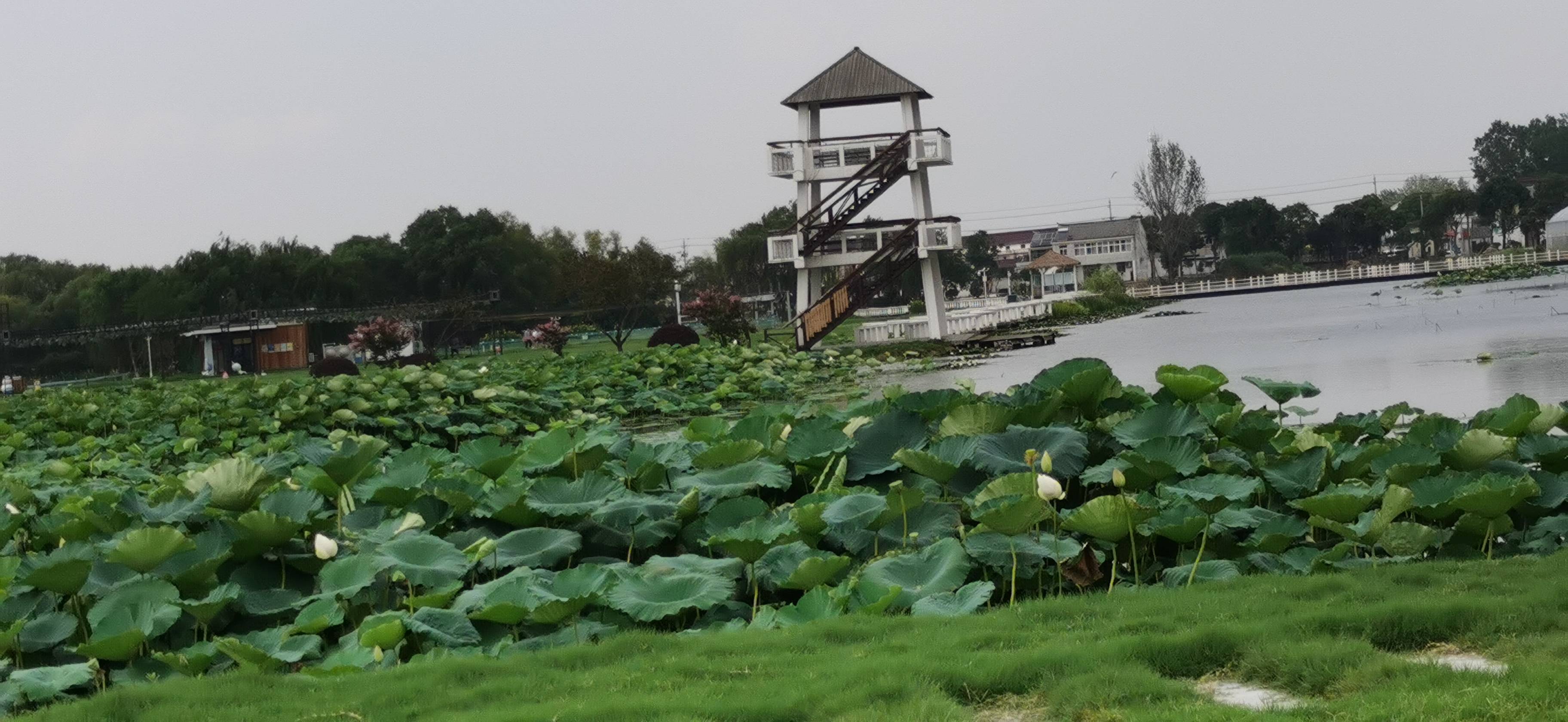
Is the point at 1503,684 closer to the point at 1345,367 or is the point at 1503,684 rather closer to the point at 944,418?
the point at 944,418

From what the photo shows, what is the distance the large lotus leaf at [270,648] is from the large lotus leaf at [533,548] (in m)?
0.73

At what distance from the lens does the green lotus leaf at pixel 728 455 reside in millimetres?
5988

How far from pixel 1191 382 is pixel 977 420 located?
44.0 inches

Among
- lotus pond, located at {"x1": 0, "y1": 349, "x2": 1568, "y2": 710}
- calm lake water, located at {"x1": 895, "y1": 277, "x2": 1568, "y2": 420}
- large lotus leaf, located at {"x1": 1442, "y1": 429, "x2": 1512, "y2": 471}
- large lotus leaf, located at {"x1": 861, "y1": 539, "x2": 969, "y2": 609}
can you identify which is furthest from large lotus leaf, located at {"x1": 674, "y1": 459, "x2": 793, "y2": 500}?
large lotus leaf, located at {"x1": 1442, "y1": 429, "x2": 1512, "y2": 471}

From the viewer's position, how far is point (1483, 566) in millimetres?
4461

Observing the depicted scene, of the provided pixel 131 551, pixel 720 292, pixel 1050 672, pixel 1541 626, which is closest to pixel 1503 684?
pixel 1541 626

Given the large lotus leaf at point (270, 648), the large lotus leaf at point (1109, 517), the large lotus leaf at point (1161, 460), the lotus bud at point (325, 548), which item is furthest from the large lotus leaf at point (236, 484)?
the large lotus leaf at point (1161, 460)

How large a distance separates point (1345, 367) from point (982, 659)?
13601 millimetres

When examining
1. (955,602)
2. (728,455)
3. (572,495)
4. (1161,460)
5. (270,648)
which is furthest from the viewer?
(728,455)

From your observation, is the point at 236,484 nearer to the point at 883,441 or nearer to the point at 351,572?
the point at 351,572

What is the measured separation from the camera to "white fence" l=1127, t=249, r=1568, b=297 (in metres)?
63.7

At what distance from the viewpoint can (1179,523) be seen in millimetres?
4879

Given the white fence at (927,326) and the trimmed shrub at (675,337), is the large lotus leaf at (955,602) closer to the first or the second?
the trimmed shrub at (675,337)

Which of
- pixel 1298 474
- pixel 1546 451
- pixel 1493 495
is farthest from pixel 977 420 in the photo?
pixel 1546 451
